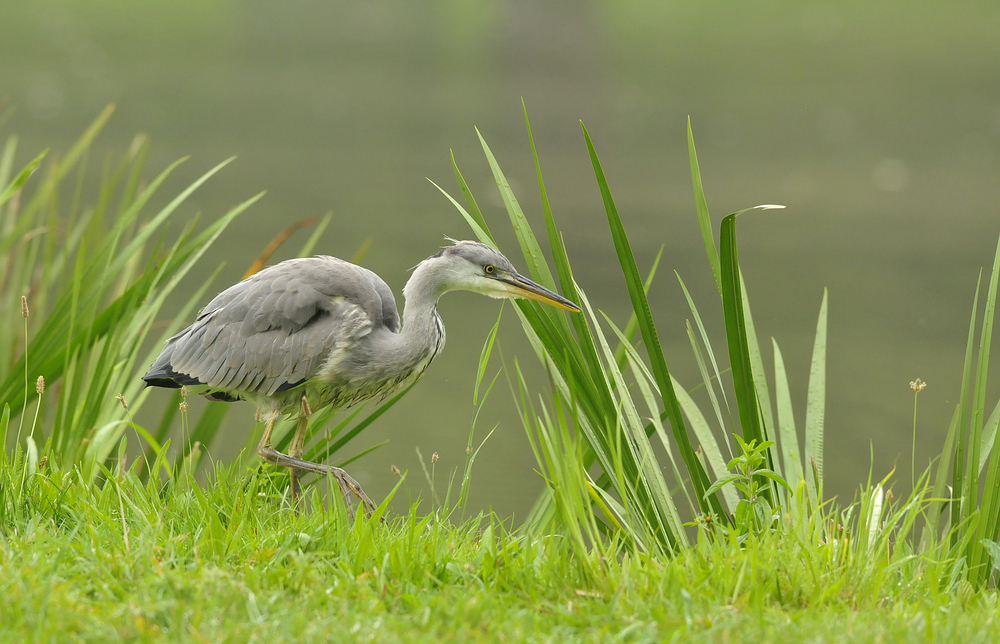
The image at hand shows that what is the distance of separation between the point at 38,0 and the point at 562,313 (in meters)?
28.3

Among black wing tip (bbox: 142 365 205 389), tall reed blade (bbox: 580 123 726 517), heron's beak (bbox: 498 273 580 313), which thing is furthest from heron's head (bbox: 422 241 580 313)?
black wing tip (bbox: 142 365 205 389)

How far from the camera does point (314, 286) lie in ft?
12.6

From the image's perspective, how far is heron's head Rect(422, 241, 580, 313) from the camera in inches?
141

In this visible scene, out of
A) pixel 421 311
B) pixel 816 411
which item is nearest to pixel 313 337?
pixel 421 311

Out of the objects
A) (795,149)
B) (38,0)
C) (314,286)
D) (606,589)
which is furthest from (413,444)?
(38,0)

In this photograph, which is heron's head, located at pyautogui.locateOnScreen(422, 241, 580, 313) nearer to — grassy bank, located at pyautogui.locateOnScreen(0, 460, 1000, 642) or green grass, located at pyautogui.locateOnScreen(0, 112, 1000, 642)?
green grass, located at pyautogui.locateOnScreen(0, 112, 1000, 642)

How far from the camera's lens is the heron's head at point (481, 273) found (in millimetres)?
3581

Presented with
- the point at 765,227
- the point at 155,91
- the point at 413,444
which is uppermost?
the point at 155,91

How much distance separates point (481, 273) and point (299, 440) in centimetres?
98

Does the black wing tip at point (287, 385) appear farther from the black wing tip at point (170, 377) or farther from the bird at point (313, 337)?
the black wing tip at point (170, 377)

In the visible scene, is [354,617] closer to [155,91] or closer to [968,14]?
[155,91]

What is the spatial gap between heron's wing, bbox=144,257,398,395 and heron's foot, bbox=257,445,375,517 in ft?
0.84

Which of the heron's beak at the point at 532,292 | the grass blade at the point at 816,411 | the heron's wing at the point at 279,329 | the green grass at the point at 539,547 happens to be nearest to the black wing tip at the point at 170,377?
the heron's wing at the point at 279,329

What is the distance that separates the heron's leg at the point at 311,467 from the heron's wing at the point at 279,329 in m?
0.18
